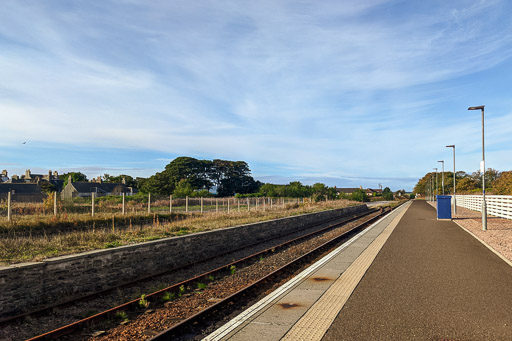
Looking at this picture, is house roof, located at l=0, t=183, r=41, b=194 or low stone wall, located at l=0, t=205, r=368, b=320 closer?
low stone wall, located at l=0, t=205, r=368, b=320

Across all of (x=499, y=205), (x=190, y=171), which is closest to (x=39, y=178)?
(x=190, y=171)

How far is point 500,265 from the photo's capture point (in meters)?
10.1

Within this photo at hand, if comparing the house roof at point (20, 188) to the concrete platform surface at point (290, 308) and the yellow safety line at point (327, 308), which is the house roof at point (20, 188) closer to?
the concrete platform surface at point (290, 308)

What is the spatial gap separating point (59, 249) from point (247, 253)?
626 cm

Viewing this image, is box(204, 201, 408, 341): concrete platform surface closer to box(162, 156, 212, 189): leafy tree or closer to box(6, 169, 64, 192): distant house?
box(162, 156, 212, 189): leafy tree

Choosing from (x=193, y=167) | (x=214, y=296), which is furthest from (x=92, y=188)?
(x=214, y=296)

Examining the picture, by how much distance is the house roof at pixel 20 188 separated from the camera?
68875 millimetres

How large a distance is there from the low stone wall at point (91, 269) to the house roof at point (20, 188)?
227ft

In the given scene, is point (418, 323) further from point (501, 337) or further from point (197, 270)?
point (197, 270)

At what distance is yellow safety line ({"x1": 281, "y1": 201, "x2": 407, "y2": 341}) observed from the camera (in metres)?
5.44

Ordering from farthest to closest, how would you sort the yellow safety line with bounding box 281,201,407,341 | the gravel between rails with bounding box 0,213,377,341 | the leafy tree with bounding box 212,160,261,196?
the leafy tree with bounding box 212,160,261,196 → the gravel between rails with bounding box 0,213,377,341 → the yellow safety line with bounding box 281,201,407,341

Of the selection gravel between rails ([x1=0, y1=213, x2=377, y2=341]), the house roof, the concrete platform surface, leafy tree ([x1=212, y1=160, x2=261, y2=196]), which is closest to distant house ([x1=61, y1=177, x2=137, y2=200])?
the house roof

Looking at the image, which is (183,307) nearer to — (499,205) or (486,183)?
(499,205)

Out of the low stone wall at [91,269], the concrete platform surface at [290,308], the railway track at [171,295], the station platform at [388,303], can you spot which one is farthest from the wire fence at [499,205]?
the low stone wall at [91,269]
